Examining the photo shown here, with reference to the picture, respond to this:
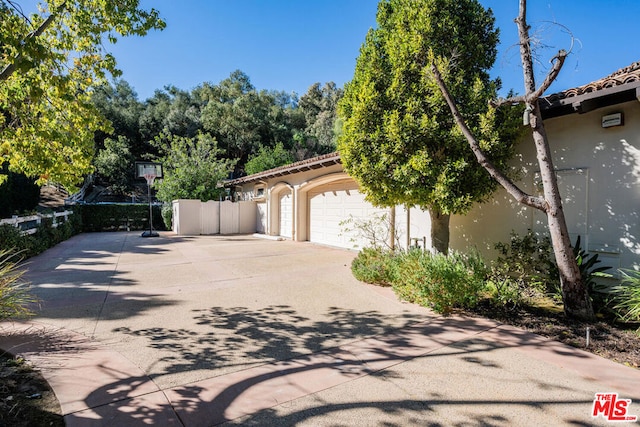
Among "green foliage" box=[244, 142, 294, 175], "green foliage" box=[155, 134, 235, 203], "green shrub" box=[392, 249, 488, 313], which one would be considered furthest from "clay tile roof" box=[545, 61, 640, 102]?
"green foliage" box=[244, 142, 294, 175]

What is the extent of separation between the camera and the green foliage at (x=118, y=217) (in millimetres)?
18688

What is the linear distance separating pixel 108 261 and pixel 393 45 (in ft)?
29.9

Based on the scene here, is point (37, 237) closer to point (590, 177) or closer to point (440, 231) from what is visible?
point (440, 231)

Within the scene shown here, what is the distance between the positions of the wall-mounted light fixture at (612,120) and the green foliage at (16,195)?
19043 mm

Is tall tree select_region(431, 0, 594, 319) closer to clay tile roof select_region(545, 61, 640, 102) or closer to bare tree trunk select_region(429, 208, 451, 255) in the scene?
clay tile roof select_region(545, 61, 640, 102)

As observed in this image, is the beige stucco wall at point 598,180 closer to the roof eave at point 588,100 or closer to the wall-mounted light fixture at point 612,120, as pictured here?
the wall-mounted light fixture at point 612,120

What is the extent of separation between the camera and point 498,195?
659cm

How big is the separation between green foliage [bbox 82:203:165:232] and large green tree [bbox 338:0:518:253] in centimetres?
1793

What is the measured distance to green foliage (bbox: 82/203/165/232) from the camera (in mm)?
18688

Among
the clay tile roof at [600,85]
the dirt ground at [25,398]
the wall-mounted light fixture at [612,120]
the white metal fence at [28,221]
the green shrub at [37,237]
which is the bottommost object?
the dirt ground at [25,398]

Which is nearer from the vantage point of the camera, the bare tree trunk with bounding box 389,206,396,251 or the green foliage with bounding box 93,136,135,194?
the bare tree trunk with bounding box 389,206,396,251

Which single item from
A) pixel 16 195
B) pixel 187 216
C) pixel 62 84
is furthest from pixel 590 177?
pixel 16 195

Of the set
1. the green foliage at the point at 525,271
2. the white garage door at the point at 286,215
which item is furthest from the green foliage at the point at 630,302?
the white garage door at the point at 286,215

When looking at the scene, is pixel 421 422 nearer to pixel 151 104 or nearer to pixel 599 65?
pixel 599 65
